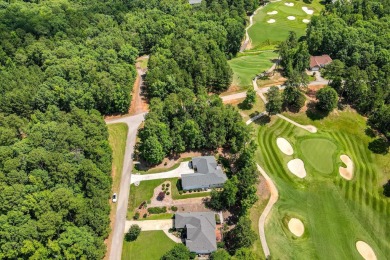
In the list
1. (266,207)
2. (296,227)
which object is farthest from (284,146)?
(296,227)

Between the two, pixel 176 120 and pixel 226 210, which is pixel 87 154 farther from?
pixel 226 210

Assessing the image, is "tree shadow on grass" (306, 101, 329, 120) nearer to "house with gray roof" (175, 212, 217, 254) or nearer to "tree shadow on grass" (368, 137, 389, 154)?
"tree shadow on grass" (368, 137, 389, 154)

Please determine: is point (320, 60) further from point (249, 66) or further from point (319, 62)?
point (249, 66)

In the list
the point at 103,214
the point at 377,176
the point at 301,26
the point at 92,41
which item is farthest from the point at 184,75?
the point at 301,26

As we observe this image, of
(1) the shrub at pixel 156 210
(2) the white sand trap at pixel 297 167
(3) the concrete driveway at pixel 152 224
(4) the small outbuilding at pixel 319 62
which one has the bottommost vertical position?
(2) the white sand trap at pixel 297 167

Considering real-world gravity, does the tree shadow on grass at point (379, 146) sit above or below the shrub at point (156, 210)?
below

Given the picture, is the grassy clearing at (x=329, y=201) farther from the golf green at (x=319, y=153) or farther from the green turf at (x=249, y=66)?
the green turf at (x=249, y=66)

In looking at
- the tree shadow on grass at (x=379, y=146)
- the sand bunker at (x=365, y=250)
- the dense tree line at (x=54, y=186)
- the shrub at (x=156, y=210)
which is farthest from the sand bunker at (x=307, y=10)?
the shrub at (x=156, y=210)
